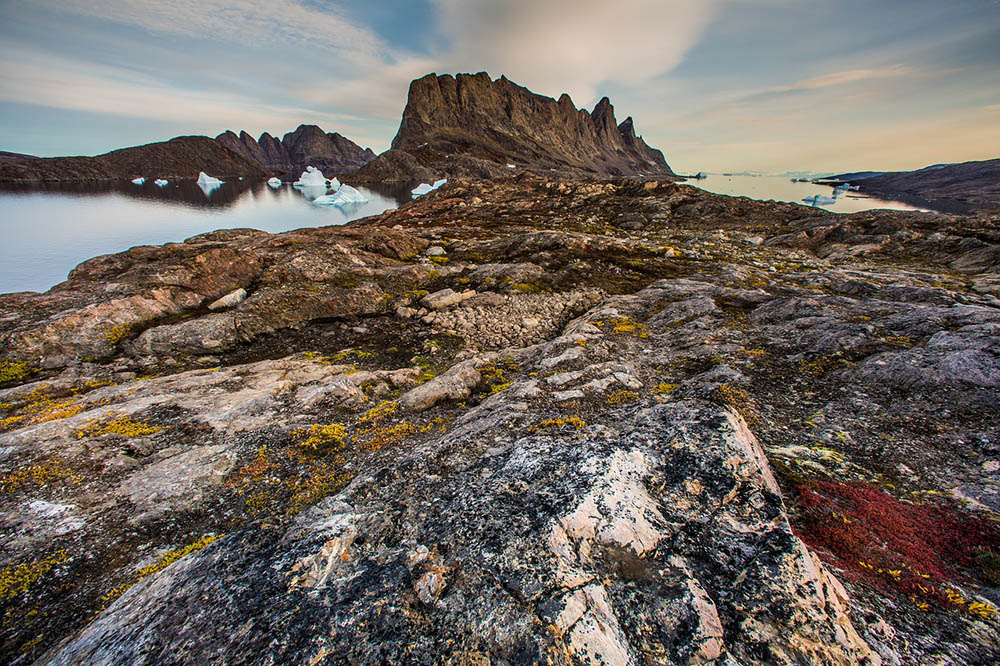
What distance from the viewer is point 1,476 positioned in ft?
29.3

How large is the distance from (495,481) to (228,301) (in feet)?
71.0

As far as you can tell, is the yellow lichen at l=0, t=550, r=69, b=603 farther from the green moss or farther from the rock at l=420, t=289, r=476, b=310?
the rock at l=420, t=289, r=476, b=310

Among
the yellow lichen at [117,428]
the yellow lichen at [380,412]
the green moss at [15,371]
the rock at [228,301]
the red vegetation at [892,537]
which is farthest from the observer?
the rock at [228,301]

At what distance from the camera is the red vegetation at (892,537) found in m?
5.61

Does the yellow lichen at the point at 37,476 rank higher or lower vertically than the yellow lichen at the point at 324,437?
higher

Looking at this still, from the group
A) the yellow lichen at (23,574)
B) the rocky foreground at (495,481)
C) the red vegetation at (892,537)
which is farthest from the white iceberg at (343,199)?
the red vegetation at (892,537)

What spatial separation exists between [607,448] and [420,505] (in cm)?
384

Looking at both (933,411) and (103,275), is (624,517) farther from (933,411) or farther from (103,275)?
(103,275)

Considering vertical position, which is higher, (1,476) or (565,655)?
(565,655)

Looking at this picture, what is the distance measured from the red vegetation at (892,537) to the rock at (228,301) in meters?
26.3

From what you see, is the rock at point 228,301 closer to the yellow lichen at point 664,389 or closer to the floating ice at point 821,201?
the yellow lichen at point 664,389

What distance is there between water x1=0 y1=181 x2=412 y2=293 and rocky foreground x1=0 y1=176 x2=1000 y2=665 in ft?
159

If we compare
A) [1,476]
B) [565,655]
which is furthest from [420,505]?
[1,476]

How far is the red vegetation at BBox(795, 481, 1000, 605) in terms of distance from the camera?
18.4ft
